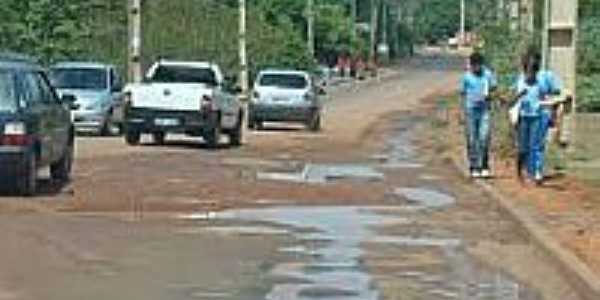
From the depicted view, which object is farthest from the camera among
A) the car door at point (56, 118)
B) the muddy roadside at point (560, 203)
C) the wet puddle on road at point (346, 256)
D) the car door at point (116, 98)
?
the car door at point (116, 98)

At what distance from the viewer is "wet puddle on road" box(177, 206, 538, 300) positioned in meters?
13.4

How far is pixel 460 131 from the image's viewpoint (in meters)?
45.2

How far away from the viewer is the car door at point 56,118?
22406 millimetres

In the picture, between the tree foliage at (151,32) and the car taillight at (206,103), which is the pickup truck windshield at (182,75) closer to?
the car taillight at (206,103)

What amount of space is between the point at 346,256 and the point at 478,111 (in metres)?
10.2

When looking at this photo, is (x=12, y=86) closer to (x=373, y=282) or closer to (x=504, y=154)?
(x=373, y=282)

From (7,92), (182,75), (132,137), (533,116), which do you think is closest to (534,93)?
(533,116)

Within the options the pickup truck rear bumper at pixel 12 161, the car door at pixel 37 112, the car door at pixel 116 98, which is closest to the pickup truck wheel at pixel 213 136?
the car door at pixel 116 98

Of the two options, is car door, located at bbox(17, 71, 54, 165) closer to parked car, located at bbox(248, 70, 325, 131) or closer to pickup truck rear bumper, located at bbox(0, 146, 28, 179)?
pickup truck rear bumper, located at bbox(0, 146, 28, 179)

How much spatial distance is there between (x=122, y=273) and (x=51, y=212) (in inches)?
214

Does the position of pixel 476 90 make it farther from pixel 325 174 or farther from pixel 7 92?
pixel 7 92

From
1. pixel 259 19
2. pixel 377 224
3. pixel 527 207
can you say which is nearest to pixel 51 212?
pixel 377 224

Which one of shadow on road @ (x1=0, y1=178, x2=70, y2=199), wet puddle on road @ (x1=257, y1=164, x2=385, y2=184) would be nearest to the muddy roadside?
wet puddle on road @ (x1=257, y1=164, x2=385, y2=184)

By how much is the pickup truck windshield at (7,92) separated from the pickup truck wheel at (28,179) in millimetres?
619
